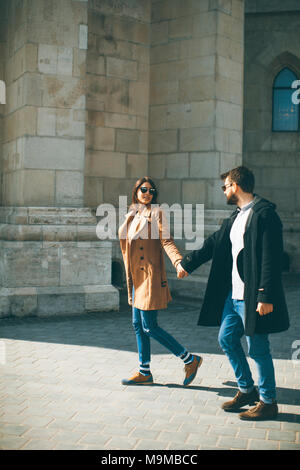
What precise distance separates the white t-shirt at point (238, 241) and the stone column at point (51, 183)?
4.45 meters

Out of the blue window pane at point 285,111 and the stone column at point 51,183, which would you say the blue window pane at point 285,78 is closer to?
the blue window pane at point 285,111

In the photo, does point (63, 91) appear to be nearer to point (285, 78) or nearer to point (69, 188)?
point (69, 188)

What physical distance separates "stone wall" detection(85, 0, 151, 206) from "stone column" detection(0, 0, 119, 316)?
1.84 metres

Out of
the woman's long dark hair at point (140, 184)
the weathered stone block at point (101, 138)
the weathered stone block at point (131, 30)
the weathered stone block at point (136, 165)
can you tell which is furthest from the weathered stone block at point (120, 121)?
the woman's long dark hair at point (140, 184)

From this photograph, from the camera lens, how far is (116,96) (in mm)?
11039

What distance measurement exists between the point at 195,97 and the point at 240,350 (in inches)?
276

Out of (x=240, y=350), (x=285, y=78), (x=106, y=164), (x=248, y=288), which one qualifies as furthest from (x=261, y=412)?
(x=285, y=78)

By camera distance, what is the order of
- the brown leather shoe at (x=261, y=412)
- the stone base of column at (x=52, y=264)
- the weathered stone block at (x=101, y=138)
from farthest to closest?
the weathered stone block at (x=101, y=138)
the stone base of column at (x=52, y=264)
the brown leather shoe at (x=261, y=412)

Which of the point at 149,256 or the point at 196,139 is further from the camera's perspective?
the point at 196,139

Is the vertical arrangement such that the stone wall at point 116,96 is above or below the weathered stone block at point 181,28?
below

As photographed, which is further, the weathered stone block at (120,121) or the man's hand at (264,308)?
the weathered stone block at (120,121)

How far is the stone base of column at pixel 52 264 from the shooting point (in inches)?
335
